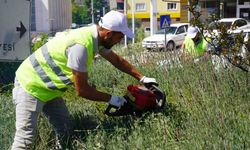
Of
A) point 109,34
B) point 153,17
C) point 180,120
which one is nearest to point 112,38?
point 109,34

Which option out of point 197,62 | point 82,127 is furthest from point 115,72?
point 82,127

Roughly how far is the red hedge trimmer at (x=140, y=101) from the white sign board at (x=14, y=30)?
3754 millimetres

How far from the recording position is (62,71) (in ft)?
13.8

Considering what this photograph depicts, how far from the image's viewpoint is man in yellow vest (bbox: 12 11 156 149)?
4.05m

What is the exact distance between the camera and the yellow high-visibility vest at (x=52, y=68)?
416cm

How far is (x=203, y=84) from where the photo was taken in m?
4.77

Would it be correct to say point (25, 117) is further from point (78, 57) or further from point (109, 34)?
point (109, 34)

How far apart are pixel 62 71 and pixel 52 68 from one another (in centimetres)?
10

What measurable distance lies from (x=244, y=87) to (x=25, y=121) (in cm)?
205

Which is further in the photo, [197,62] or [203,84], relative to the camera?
[197,62]

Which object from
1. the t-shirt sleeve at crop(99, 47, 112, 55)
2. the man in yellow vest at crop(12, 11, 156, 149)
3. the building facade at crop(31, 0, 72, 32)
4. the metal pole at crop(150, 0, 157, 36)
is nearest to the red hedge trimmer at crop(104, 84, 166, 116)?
the man in yellow vest at crop(12, 11, 156, 149)

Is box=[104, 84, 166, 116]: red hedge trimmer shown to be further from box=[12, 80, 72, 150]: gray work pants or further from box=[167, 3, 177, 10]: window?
box=[167, 3, 177, 10]: window

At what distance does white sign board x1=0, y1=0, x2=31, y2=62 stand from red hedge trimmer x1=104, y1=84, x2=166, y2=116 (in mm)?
3754

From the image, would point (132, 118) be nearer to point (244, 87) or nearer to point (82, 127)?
point (82, 127)
